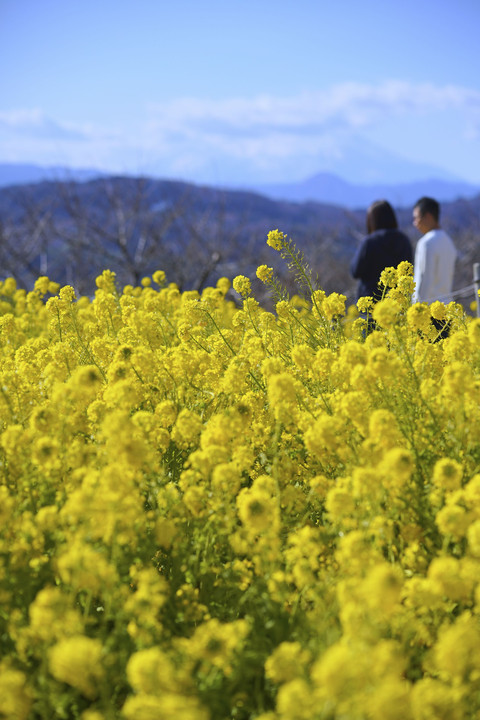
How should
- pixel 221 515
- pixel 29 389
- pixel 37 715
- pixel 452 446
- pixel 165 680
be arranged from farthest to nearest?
pixel 29 389 < pixel 452 446 < pixel 221 515 < pixel 37 715 < pixel 165 680

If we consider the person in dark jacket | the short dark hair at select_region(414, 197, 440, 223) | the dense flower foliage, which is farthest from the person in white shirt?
the dense flower foliage

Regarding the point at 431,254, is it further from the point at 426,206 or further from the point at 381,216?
the point at 381,216

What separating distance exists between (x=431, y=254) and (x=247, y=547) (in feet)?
15.9

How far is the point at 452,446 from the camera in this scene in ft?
9.92

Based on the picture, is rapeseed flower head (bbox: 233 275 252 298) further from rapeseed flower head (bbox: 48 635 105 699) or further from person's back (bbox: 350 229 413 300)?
rapeseed flower head (bbox: 48 635 105 699)

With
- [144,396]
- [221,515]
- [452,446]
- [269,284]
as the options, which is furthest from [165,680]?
[269,284]

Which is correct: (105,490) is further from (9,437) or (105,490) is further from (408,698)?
(408,698)

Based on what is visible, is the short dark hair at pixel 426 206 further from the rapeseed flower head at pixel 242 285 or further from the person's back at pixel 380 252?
the rapeseed flower head at pixel 242 285

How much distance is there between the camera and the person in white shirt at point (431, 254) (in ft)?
21.7

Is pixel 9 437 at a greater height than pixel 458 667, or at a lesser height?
greater

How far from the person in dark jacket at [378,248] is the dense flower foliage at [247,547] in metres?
2.83

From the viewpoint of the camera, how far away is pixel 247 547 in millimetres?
2584

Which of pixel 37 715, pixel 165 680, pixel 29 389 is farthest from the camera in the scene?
pixel 29 389

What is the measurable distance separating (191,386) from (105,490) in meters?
1.46
